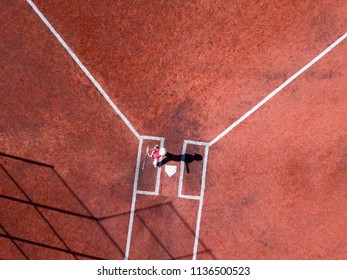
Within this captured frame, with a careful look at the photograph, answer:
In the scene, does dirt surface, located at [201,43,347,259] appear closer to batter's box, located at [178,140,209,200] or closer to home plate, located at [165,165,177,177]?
batter's box, located at [178,140,209,200]

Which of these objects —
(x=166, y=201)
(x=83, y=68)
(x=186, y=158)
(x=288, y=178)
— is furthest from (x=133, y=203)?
(x=288, y=178)

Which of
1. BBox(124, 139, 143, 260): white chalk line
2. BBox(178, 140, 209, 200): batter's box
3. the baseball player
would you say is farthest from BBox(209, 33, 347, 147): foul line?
BBox(124, 139, 143, 260): white chalk line

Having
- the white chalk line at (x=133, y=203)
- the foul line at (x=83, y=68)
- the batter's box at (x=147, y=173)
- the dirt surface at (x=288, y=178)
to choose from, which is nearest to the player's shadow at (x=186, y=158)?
the dirt surface at (x=288, y=178)

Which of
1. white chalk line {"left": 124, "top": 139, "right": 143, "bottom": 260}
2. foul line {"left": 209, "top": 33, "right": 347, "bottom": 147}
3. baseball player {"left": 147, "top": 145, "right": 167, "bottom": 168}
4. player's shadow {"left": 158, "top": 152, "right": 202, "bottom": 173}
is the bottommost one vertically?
white chalk line {"left": 124, "top": 139, "right": 143, "bottom": 260}

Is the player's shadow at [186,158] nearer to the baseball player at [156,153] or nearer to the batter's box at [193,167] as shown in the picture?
the batter's box at [193,167]

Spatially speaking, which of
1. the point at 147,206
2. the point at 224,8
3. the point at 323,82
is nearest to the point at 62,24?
the point at 224,8

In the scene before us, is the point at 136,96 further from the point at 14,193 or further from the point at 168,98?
the point at 14,193
